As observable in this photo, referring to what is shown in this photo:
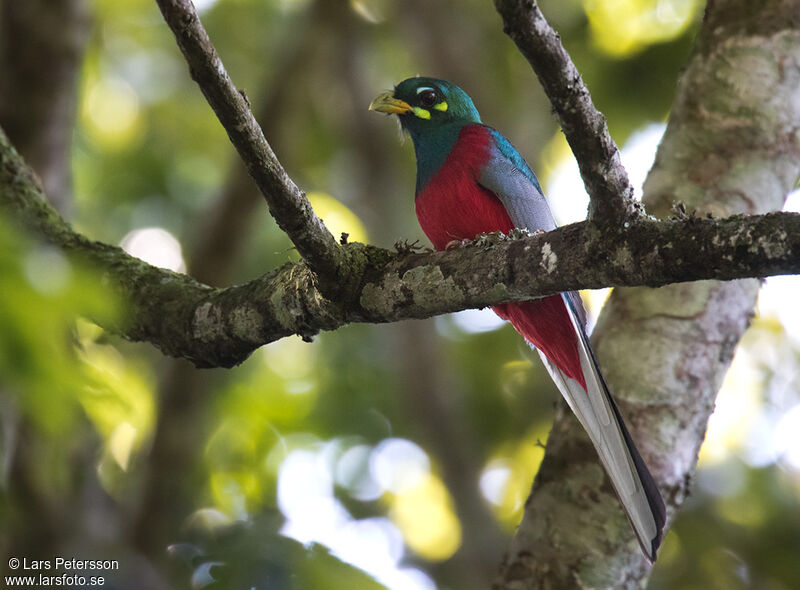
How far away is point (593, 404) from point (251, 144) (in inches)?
72.3

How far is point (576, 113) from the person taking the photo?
216 centimetres

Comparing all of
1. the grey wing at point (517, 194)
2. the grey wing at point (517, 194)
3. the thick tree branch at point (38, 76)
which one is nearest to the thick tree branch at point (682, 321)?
the grey wing at point (517, 194)

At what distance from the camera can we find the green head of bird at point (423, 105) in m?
4.63

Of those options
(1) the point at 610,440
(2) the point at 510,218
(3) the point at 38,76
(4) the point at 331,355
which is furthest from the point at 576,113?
(4) the point at 331,355

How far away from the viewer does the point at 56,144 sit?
4750 mm

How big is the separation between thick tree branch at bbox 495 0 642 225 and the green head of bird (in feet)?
7.99

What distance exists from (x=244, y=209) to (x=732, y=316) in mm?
3007

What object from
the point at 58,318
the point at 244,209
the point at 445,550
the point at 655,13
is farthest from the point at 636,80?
the point at 58,318

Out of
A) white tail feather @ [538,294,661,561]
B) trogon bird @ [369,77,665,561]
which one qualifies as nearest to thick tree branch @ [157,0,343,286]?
trogon bird @ [369,77,665,561]

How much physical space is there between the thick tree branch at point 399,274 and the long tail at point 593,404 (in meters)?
1.04

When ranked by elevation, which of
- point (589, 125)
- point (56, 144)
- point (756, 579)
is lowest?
point (589, 125)

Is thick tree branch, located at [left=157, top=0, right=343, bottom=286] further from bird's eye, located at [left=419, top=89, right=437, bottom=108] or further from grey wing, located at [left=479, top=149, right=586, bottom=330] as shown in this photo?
bird's eye, located at [left=419, top=89, right=437, bottom=108]

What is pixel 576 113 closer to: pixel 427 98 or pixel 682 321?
pixel 682 321

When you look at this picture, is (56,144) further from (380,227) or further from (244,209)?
(380,227)
